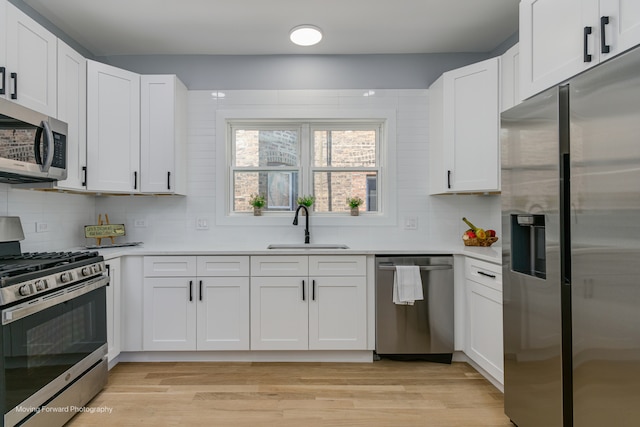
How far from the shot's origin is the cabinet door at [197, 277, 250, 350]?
9.37ft

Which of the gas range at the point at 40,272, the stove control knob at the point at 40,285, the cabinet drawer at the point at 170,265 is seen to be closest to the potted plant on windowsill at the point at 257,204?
the cabinet drawer at the point at 170,265

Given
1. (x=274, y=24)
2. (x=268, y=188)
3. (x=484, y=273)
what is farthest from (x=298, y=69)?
(x=484, y=273)

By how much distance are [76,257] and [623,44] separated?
9.52ft

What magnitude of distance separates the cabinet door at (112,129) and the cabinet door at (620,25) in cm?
310

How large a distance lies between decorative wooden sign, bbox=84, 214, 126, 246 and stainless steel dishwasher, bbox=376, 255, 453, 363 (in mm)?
2245

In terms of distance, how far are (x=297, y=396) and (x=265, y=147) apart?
Answer: 7.32ft

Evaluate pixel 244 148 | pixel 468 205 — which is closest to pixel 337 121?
pixel 244 148

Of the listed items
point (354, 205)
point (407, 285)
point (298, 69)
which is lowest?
point (407, 285)

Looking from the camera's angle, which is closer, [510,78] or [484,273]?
[484,273]

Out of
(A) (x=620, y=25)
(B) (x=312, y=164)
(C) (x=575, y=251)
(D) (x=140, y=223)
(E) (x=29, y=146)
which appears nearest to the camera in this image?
(A) (x=620, y=25)

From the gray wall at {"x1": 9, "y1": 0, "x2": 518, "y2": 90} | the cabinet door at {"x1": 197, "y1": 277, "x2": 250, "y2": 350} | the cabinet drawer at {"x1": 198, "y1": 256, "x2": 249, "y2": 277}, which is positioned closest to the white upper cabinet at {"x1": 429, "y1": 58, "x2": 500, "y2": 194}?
the gray wall at {"x1": 9, "y1": 0, "x2": 518, "y2": 90}

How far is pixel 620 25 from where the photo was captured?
1421 millimetres

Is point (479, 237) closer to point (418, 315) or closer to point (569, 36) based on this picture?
point (418, 315)

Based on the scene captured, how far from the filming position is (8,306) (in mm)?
1642
